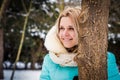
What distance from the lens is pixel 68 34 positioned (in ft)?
10.4

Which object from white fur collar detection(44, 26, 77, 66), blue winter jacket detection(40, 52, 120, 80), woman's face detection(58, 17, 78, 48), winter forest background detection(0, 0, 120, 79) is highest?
woman's face detection(58, 17, 78, 48)

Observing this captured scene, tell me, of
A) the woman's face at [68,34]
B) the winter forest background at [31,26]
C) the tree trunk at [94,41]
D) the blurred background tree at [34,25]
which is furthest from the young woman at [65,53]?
the blurred background tree at [34,25]

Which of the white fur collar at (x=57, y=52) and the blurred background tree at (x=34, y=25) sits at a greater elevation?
the white fur collar at (x=57, y=52)

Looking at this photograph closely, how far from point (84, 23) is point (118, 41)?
1534cm

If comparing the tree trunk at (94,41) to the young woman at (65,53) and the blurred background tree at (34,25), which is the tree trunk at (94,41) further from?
the blurred background tree at (34,25)

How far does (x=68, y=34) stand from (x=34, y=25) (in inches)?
754

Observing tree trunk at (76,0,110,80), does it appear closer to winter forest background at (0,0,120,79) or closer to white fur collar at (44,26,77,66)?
white fur collar at (44,26,77,66)

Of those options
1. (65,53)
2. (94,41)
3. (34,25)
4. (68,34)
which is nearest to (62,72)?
(65,53)

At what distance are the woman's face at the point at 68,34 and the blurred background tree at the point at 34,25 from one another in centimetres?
1212

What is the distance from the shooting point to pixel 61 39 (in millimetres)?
3207

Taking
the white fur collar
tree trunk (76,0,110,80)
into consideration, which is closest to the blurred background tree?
the white fur collar

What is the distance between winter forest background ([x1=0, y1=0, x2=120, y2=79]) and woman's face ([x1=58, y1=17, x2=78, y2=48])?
11.2m

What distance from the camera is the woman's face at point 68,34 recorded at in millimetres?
3154

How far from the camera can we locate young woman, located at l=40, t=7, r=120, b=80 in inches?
122
